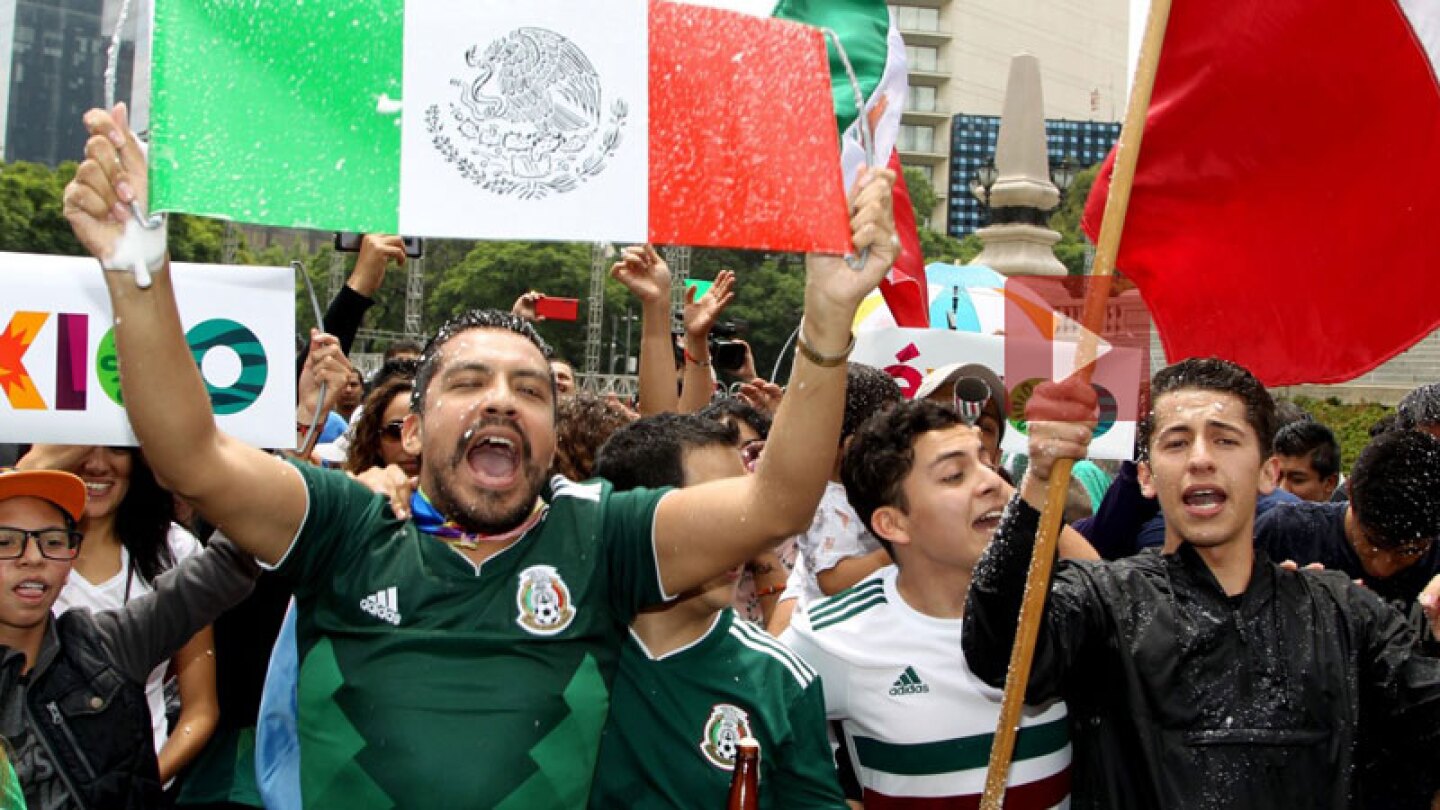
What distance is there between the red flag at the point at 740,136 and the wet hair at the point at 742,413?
2248mm

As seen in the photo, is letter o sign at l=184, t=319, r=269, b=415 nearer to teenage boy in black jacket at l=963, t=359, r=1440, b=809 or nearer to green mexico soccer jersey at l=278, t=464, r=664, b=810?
green mexico soccer jersey at l=278, t=464, r=664, b=810

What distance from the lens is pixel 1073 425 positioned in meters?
2.81

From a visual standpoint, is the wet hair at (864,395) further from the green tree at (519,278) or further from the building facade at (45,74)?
the building facade at (45,74)

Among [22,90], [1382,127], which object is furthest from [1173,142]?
[22,90]

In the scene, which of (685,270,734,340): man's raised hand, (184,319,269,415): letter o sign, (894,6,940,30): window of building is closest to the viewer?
(184,319,269,415): letter o sign

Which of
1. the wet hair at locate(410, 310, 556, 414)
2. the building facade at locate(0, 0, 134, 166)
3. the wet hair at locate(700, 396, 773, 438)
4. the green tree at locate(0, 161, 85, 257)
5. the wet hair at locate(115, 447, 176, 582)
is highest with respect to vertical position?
the building facade at locate(0, 0, 134, 166)

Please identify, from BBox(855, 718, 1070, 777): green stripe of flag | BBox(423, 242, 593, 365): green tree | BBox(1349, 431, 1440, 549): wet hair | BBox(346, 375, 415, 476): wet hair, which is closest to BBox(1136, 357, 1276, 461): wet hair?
BBox(855, 718, 1070, 777): green stripe of flag

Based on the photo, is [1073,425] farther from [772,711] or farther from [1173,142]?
[1173,142]

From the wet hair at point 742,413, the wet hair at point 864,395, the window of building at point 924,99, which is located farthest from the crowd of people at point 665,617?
the window of building at point 924,99

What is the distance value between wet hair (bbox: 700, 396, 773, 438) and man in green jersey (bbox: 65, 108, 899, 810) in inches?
85.3

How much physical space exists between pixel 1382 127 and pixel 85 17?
95541 mm

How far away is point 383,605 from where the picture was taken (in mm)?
2717

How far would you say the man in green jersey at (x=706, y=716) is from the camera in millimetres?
2939

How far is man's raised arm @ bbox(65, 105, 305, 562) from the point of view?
2.43m
